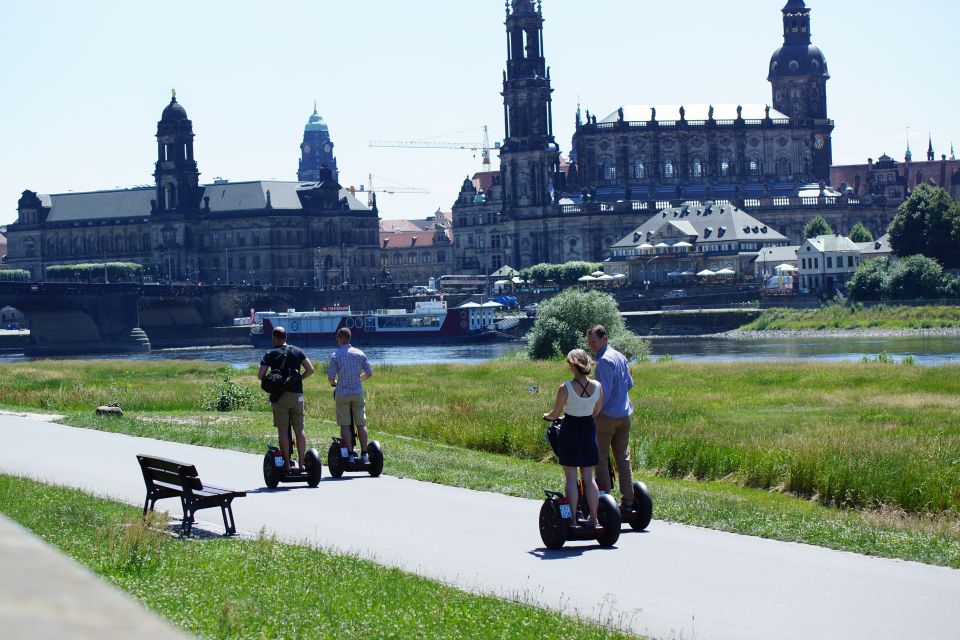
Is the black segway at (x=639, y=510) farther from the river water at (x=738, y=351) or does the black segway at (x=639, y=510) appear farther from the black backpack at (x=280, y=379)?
the river water at (x=738, y=351)

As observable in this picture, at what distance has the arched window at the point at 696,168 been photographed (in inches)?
6747

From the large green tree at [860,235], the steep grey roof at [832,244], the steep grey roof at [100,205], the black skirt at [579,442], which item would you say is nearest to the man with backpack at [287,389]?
the black skirt at [579,442]

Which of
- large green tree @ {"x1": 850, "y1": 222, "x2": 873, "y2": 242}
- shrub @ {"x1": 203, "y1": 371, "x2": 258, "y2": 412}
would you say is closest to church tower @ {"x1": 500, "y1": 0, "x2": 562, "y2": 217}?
large green tree @ {"x1": 850, "y1": 222, "x2": 873, "y2": 242}

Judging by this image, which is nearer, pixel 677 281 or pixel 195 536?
pixel 195 536

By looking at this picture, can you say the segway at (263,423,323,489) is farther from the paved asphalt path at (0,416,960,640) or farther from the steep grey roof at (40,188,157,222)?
the steep grey roof at (40,188,157,222)

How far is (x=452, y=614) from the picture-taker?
9969mm

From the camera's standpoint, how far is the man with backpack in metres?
18.6

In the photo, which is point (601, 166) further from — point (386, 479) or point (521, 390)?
point (386, 479)

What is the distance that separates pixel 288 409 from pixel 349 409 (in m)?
1.09

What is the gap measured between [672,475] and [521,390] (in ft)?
64.2

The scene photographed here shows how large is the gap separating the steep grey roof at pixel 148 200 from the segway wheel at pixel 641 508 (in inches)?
6809

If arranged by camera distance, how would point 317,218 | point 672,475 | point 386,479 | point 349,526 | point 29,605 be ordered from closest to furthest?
point 29,605
point 349,526
point 386,479
point 672,475
point 317,218

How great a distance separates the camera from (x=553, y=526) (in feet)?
43.7

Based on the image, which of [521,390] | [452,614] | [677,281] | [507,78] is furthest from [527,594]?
[507,78]
